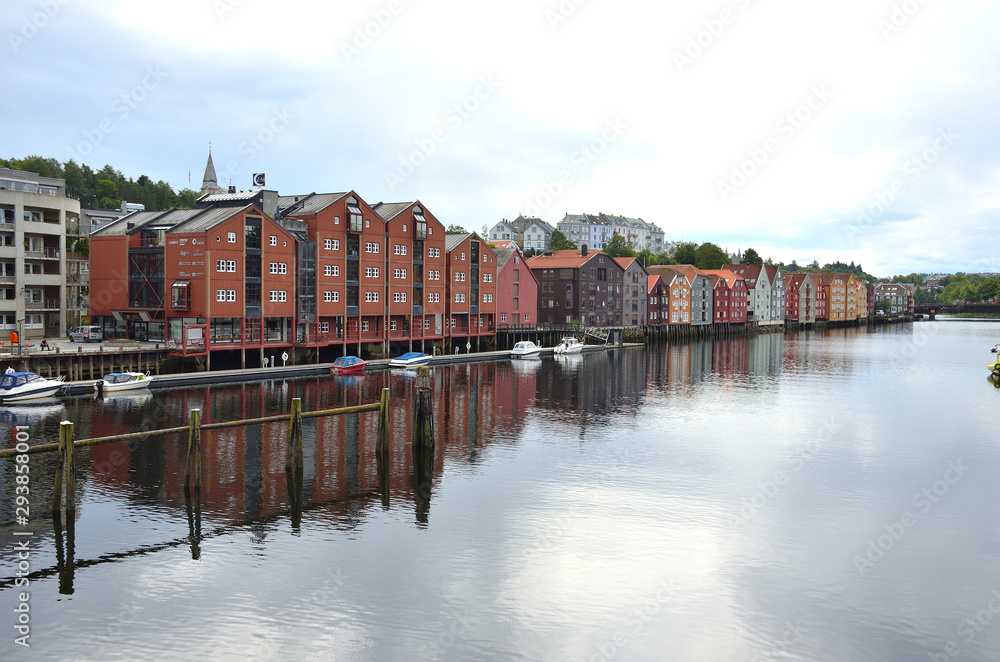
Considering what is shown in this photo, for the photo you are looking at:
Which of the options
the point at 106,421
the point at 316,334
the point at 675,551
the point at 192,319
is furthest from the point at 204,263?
the point at 675,551

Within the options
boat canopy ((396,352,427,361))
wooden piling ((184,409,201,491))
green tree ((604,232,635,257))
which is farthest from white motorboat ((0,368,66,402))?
green tree ((604,232,635,257))

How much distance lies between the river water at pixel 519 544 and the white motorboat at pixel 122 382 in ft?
14.9

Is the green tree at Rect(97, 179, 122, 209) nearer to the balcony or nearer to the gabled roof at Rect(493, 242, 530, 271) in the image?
the balcony

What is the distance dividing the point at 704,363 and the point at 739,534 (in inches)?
2753

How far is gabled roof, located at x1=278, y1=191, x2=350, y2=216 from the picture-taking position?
74.9m

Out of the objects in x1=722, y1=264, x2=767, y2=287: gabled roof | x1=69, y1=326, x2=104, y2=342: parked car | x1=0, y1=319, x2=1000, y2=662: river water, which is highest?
x1=722, y1=264, x2=767, y2=287: gabled roof

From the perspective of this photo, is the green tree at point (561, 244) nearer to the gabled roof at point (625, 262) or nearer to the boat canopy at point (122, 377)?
the gabled roof at point (625, 262)

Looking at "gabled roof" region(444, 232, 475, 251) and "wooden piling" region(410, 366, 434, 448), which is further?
"gabled roof" region(444, 232, 475, 251)

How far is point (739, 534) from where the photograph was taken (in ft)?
91.8

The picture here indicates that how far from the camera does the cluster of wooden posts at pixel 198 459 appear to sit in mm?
24359

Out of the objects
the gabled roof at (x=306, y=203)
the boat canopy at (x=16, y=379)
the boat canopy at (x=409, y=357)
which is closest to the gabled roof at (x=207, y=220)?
the gabled roof at (x=306, y=203)

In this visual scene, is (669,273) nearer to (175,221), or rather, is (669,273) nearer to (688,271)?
(688,271)

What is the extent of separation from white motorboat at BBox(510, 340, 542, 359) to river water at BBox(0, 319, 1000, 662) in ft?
141

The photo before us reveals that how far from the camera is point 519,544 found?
2620cm
